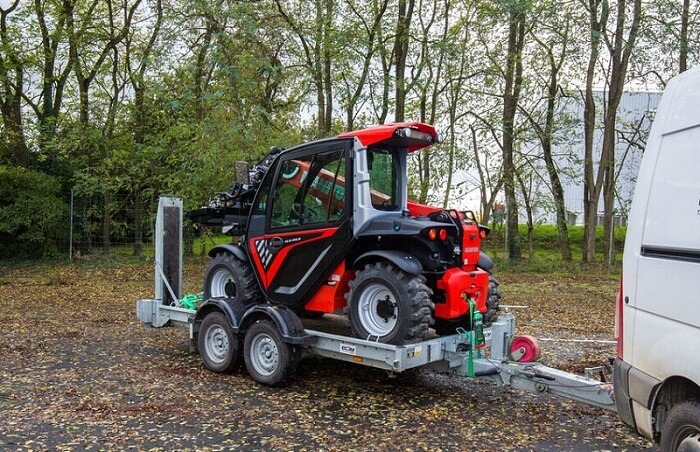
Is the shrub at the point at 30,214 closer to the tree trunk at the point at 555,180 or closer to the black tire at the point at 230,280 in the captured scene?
the black tire at the point at 230,280

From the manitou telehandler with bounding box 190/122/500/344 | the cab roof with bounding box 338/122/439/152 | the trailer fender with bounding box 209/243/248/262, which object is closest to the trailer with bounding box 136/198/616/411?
the manitou telehandler with bounding box 190/122/500/344

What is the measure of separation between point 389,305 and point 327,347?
0.77m

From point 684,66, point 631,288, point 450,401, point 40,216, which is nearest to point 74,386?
point 450,401

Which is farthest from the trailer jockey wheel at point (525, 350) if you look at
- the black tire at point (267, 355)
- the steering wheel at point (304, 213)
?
the steering wheel at point (304, 213)

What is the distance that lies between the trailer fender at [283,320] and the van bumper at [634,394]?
3055mm

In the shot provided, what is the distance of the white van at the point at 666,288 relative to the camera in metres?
3.46

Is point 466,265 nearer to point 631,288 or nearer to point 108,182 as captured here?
point 631,288

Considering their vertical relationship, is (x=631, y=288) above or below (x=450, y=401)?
above

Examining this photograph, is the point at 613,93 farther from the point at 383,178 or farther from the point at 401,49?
the point at 383,178

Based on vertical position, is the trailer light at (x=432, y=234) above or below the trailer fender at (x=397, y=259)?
above

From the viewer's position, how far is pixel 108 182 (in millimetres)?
17891

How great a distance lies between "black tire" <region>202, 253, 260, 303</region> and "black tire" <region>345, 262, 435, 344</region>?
1409 mm

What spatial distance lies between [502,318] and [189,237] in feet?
48.1

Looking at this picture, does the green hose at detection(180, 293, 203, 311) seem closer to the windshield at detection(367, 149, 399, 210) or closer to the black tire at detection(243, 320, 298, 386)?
the black tire at detection(243, 320, 298, 386)
